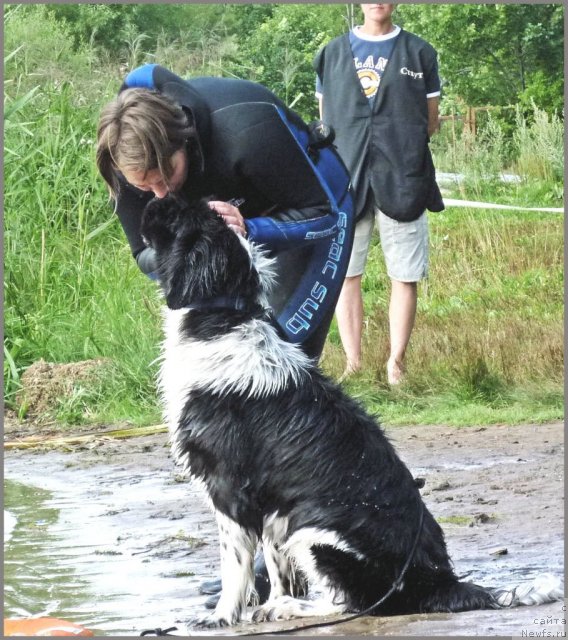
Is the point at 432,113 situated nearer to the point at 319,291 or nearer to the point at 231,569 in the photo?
the point at 319,291

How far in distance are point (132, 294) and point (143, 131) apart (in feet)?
17.5

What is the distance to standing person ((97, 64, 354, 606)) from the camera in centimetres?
397

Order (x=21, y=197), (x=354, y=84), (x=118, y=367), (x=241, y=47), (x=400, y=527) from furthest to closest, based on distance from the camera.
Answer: (x=241, y=47) < (x=21, y=197) < (x=118, y=367) < (x=354, y=84) < (x=400, y=527)

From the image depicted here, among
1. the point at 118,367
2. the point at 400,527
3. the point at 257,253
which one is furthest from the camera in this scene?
the point at 118,367

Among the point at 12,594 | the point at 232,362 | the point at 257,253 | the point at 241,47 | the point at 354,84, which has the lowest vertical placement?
the point at 12,594

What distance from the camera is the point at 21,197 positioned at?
33.2 ft

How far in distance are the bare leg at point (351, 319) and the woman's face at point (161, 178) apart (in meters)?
3.40

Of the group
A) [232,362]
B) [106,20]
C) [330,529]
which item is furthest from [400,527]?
[106,20]

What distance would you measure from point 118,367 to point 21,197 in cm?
269

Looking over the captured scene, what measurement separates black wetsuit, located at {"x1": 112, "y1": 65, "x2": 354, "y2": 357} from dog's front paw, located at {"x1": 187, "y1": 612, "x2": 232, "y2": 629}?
1.06 m

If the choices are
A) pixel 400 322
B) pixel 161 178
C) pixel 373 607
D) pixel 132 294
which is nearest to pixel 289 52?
pixel 132 294

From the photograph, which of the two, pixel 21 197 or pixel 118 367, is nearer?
pixel 118 367

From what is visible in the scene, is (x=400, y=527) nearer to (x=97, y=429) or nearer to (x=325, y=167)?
(x=325, y=167)

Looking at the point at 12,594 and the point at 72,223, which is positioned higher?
the point at 72,223
